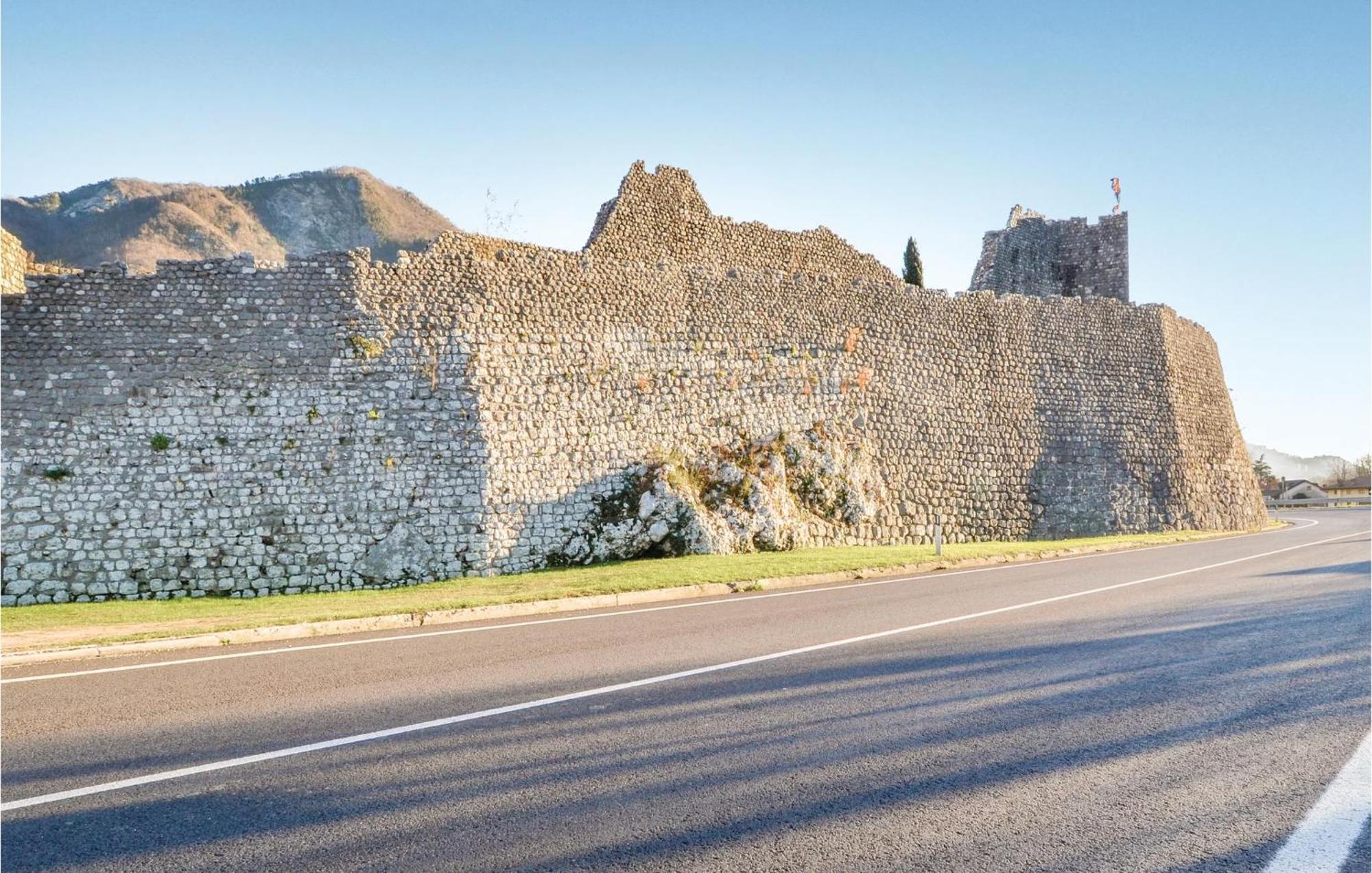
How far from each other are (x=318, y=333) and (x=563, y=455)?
6139 millimetres

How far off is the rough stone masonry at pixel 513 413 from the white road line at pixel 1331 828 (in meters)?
15.7

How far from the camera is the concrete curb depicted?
924 centimetres

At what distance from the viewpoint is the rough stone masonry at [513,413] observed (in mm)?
16969

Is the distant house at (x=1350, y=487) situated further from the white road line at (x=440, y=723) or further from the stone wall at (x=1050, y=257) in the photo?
the white road line at (x=440, y=723)

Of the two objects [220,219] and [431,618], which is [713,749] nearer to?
[431,618]

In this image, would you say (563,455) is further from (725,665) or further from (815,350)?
(725,665)

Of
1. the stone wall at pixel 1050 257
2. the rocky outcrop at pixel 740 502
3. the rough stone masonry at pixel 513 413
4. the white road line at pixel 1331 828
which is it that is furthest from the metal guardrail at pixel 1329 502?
the white road line at pixel 1331 828

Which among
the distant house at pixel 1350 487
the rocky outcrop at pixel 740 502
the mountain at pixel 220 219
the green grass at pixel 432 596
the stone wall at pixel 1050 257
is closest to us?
the green grass at pixel 432 596

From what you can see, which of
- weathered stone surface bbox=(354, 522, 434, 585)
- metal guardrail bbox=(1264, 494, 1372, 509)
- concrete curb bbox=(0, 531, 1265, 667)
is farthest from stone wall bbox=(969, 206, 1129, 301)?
weathered stone surface bbox=(354, 522, 434, 585)

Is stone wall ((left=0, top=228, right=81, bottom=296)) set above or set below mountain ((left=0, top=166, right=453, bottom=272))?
below

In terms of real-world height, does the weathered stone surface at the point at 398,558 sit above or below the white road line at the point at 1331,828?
below

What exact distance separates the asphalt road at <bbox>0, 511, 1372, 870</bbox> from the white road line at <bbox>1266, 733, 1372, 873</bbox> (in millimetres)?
62

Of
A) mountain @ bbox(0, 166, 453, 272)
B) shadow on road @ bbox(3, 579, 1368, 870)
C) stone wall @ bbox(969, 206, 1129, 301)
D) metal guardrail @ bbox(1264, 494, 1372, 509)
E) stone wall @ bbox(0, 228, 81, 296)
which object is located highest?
mountain @ bbox(0, 166, 453, 272)

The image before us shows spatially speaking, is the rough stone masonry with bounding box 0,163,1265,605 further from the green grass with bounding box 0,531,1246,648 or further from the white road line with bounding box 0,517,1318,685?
the white road line with bounding box 0,517,1318,685
